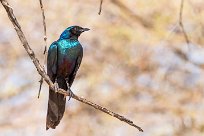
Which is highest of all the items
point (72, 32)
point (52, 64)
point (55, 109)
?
point (72, 32)

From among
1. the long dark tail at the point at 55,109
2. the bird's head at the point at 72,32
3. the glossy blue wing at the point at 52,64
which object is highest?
the bird's head at the point at 72,32

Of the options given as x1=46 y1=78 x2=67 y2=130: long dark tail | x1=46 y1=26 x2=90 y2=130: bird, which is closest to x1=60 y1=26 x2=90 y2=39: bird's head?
Result: x1=46 y1=26 x2=90 y2=130: bird

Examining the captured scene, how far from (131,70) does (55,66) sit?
22.4 feet

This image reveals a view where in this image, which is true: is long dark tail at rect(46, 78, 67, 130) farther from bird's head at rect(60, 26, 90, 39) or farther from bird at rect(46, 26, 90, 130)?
bird's head at rect(60, 26, 90, 39)

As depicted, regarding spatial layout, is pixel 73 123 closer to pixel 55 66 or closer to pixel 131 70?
pixel 131 70

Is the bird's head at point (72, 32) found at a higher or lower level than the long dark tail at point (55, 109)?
higher

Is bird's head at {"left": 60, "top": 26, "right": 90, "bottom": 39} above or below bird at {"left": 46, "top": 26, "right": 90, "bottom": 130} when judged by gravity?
above

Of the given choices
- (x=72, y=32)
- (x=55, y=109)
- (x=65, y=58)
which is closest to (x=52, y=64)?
(x=65, y=58)

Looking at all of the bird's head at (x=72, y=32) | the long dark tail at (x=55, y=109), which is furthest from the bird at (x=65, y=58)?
the long dark tail at (x=55, y=109)

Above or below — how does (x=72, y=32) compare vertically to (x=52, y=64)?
above

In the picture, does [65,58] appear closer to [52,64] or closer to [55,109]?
[52,64]

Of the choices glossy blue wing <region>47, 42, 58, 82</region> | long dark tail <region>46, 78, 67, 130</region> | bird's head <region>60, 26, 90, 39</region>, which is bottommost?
long dark tail <region>46, 78, 67, 130</region>

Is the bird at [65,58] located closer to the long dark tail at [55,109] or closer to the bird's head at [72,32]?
the bird's head at [72,32]

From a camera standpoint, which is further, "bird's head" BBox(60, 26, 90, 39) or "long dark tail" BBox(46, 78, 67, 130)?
"bird's head" BBox(60, 26, 90, 39)
